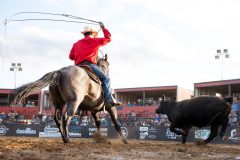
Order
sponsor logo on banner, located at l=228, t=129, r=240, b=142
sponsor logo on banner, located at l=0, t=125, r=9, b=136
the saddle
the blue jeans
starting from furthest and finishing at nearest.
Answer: sponsor logo on banner, located at l=0, t=125, r=9, b=136 → sponsor logo on banner, located at l=228, t=129, r=240, b=142 → the blue jeans → the saddle

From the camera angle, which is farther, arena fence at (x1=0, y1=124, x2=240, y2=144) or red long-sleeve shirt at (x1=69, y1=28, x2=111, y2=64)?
arena fence at (x1=0, y1=124, x2=240, y2=144)

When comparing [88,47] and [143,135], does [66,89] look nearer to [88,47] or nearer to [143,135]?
[88,47]

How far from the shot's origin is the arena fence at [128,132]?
20.1 m

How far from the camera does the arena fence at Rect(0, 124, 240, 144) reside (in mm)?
Result: 20094

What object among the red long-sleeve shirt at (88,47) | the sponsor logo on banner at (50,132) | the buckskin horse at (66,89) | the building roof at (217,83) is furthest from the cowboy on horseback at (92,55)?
the building roof at (217,83)

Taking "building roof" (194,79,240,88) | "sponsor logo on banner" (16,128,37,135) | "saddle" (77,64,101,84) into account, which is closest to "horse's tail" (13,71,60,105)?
"saddle" (77,64,101,84)

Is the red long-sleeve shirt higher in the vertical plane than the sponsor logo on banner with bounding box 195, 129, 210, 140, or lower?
higher

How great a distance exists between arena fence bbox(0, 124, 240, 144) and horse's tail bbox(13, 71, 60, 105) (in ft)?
39.9

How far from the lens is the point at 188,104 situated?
40.4 ft

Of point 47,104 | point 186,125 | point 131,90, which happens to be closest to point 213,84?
point 131,90

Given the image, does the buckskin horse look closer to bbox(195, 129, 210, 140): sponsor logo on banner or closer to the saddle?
the saddle

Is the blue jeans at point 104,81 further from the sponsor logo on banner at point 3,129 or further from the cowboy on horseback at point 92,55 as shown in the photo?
the sponsor logo on banner at point 3,129

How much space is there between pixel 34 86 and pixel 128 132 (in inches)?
640

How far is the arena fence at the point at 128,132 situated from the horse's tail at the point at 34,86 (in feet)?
39.9
